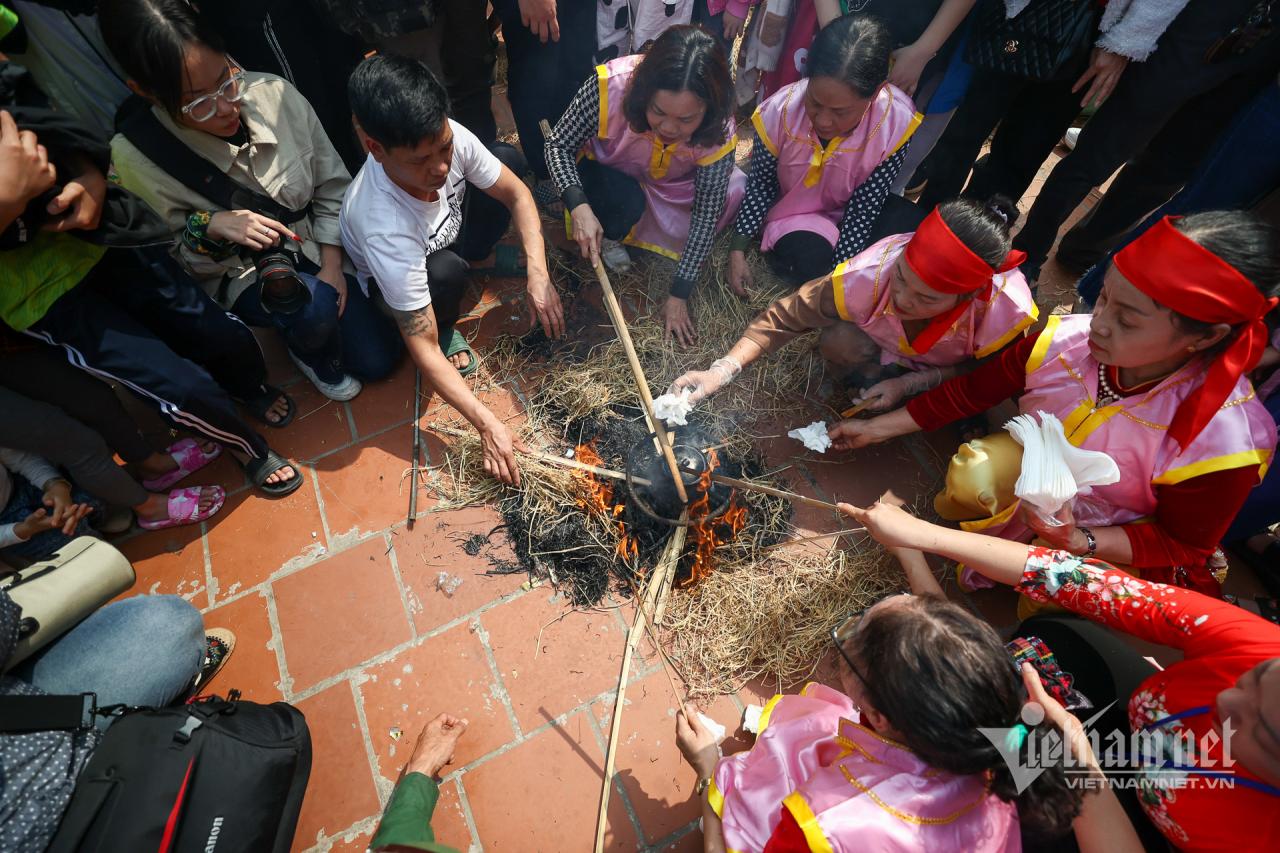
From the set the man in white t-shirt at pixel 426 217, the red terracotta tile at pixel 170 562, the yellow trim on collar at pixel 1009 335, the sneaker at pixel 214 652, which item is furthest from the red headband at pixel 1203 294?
the red terracotta tile at pixel 170 562

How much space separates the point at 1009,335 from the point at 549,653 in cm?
250

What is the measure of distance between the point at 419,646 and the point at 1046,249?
13.5ft

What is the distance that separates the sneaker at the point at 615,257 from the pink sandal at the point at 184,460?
234 centimetres

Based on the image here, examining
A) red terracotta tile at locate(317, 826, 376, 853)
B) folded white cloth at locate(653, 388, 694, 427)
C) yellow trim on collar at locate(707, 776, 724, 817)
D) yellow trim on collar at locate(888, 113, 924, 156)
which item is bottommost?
red terracotta tile at locate(317, 826, 376, 853)

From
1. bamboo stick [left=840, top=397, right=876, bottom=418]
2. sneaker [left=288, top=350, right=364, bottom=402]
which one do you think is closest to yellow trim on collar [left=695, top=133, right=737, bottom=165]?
bamboo stick [left=840, top=397, right=876, bottom=418]

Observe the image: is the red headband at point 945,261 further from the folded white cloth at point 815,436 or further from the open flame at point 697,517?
the open flame at point 697,517

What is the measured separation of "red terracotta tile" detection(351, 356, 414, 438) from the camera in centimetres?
325

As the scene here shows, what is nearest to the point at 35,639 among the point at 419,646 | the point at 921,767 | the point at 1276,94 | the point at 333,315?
the point at 419,646

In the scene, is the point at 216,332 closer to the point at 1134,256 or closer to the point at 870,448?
the point at 870,448

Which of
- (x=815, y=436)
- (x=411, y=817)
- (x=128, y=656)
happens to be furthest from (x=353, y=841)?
(x=815, y=436)

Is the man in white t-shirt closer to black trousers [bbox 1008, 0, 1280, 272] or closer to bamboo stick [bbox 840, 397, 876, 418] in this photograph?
bamboo stick [bbox 840, 397, 876, 418]

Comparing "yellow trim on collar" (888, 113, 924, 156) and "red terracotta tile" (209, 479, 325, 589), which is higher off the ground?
"yellow trim on collar" (888, 113, 924, 156)

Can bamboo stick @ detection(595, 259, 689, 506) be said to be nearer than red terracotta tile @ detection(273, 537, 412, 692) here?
No

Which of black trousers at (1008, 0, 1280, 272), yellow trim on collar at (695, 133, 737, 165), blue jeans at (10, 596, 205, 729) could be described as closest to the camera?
blue jeans at (10, 596, 205, 729)
